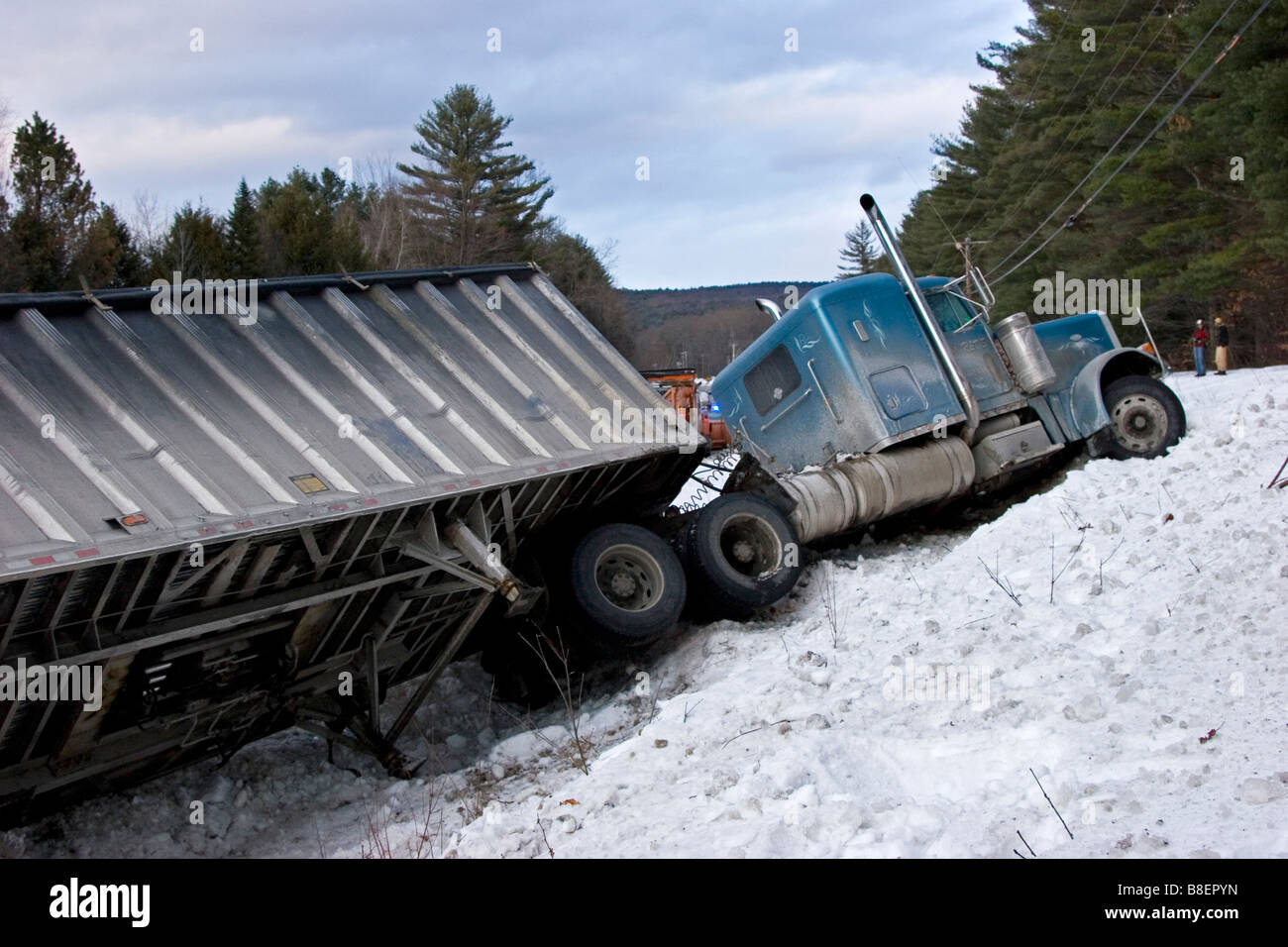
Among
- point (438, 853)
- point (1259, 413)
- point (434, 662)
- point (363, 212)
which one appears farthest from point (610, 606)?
point (363, 212)

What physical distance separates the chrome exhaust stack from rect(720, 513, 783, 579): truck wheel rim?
283 centimetres

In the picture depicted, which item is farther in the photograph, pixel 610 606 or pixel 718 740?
pixel 610 606

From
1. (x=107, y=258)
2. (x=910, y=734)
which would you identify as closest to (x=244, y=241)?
(x=107, y=258)

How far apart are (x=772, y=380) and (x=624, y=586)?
12.3 feet

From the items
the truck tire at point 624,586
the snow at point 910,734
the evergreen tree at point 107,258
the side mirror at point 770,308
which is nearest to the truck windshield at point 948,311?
the side mirror at point 770,308

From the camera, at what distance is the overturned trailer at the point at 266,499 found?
5.19 meters

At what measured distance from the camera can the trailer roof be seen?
517 cm

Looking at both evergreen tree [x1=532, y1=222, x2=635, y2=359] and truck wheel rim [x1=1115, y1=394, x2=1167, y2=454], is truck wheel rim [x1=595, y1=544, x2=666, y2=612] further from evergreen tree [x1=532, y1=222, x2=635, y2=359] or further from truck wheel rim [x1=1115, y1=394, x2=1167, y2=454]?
evergreen tree [x1=532, y1=222, x2=635, y2=359]

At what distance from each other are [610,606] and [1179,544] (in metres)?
3.98

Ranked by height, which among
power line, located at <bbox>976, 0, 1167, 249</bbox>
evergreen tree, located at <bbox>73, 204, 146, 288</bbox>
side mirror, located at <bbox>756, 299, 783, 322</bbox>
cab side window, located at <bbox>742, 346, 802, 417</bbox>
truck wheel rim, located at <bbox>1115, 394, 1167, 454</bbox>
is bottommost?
truck wheel rim, located at <bbox>1115, 394, 1167, 454</bbox>

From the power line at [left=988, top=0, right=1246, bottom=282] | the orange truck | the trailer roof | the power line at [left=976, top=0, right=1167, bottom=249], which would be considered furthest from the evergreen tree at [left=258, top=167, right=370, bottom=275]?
the trailer roof

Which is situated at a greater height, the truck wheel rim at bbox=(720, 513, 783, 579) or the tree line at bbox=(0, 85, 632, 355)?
the tree line at bbox=(0, 85, 632, 355)
